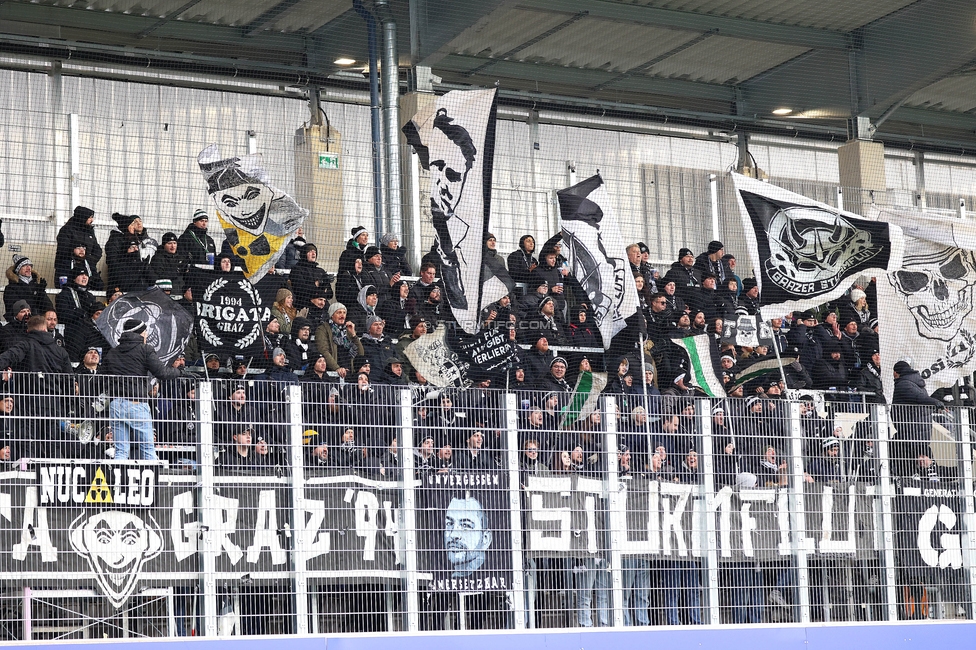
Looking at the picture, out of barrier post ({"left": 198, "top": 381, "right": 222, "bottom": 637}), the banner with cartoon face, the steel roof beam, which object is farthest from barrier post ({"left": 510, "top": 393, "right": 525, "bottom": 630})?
the steel roof beam

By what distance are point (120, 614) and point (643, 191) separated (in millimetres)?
7993

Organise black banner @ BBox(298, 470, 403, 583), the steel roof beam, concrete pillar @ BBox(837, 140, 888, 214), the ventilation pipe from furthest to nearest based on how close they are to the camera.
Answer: concrete pillar @ BBox(837, 140, 888, 214) → the steel roof beam → the ventilation pipe → black banner @ BBox(298, 470, 403, 583)

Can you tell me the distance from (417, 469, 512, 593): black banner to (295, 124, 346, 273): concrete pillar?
3.12 m

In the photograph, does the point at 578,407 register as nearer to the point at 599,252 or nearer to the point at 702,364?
the point at 599,252

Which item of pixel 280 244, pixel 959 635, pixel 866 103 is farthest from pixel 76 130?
pixel 866 103

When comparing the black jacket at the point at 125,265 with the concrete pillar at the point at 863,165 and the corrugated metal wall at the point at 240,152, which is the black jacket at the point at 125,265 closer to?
the corrugated metal wall at the point at 240,152

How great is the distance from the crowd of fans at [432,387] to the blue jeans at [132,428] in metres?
0.01

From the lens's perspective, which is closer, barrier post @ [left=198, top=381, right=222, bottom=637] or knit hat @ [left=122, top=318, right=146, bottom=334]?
barrier post @ [left=198, top=381, right=222, bottom=637]

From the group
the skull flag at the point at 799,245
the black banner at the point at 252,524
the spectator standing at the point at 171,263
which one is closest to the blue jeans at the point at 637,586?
the black banner at the point at 252,524

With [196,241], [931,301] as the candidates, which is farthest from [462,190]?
[931,301]

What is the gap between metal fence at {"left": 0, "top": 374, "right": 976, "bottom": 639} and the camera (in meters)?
9.10

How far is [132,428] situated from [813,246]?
663cm

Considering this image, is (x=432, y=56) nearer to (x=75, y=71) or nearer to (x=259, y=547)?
(x=75, y=71)

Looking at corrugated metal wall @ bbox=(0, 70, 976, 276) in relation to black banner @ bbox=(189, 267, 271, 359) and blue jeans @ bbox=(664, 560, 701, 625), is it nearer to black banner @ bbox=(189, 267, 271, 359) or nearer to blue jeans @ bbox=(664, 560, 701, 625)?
black banner @ bbox=(189, 267, 271, 359)
